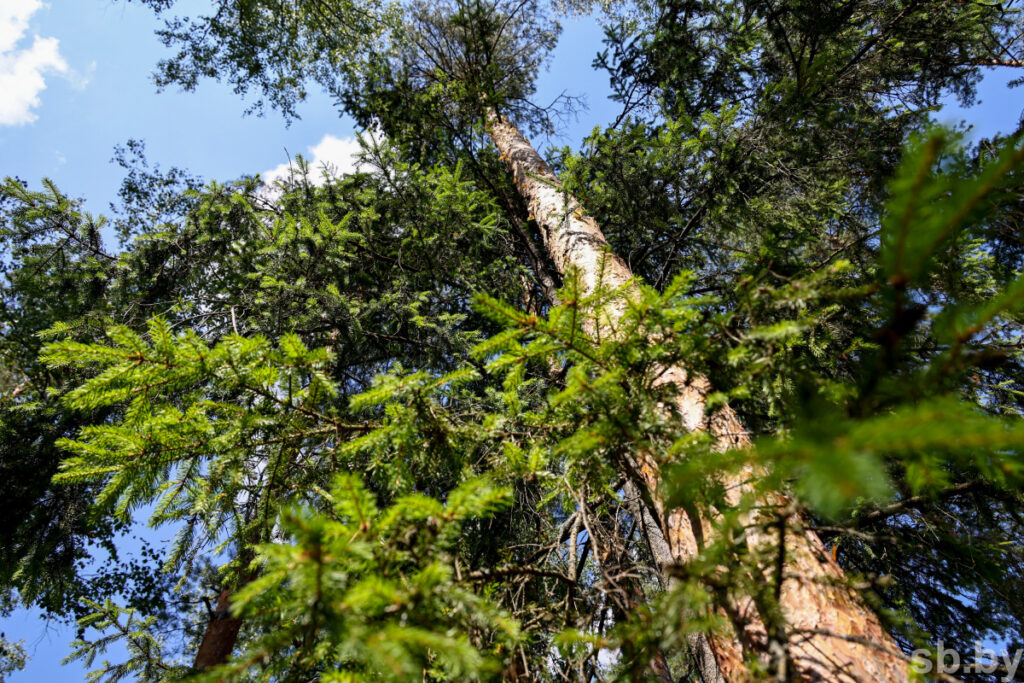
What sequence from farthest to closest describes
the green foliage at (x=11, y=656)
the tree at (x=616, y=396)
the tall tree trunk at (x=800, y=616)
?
the green foliage at (x=11, y=656) → the tall tree trunk at (x=800, y=616) → the tree at (x=616, y=396)

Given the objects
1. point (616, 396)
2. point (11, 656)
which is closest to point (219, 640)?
point (616, 396)

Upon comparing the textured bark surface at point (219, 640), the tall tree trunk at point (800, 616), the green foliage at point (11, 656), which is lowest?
the green foliage at point (11, 656)

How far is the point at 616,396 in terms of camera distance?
1367mm

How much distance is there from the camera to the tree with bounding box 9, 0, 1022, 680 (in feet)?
2.77

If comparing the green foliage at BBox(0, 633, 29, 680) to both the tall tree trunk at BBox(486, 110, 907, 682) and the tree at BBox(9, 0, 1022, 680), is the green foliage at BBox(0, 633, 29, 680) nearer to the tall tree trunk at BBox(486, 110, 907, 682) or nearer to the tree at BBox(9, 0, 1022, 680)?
the tree at BBox(9, 0, 1022, 680)

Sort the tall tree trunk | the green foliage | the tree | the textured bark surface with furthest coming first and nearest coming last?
the green foliage, the textured bark surface, the tall tree trunk, the tree

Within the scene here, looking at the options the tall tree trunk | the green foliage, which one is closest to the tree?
the tall tree trunk

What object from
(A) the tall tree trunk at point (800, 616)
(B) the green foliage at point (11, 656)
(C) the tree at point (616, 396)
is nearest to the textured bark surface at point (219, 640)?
(C) the tree at point (616, 396)

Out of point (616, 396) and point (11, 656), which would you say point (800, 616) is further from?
point (11, 656)

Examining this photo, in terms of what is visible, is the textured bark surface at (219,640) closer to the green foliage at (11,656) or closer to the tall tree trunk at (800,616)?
the tall tree trunk at (800,616)

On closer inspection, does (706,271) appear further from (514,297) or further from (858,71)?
(858,71)

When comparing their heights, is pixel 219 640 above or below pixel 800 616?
below

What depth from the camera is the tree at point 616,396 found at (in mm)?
845

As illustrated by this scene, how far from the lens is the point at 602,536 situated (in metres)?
2.31
